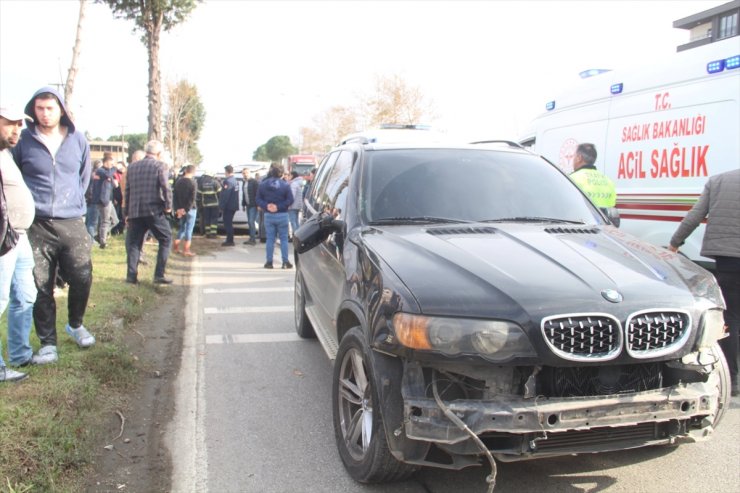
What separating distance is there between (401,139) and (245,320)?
329 centimetres

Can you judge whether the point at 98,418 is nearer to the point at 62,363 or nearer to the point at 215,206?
the point at 62,363

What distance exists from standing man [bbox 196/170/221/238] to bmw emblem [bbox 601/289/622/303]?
1377 centimetres

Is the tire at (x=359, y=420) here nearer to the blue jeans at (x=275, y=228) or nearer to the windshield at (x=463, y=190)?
the windshield at (x=463, y=190)

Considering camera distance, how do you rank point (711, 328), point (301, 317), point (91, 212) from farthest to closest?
1. point (91, 212)
2. point (301, 317)
3. point (711, 328)

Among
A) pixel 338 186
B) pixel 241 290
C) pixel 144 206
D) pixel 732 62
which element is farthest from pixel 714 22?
pixel 338 186

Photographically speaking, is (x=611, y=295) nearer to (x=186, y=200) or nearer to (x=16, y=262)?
(x=16, y=262)

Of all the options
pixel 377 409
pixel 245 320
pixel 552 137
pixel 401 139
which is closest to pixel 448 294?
pixel 377 409

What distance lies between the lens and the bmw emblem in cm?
280

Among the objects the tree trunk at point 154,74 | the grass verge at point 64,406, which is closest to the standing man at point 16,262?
the grass verge at point 64,406

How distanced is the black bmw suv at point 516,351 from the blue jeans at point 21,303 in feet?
8.14

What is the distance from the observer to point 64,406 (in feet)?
13.0

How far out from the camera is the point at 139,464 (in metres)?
3.65

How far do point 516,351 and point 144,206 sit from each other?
684 cm

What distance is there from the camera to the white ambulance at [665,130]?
5.64 m
